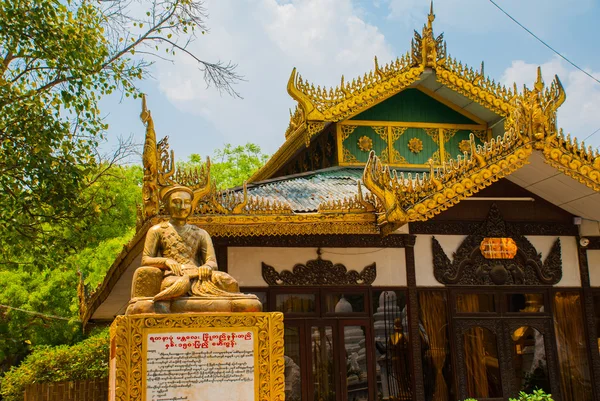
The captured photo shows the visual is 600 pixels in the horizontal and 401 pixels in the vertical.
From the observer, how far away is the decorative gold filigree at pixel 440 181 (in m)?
10.5

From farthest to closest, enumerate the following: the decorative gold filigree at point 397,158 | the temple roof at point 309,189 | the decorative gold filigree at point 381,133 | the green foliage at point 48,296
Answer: the green foliage at point 48,296 < the decorative gold filigree at point 381,133 < the decorative gold filigree at point 397,158 < the temple roof at point 309,189

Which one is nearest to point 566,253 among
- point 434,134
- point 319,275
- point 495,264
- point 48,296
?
point 495,264

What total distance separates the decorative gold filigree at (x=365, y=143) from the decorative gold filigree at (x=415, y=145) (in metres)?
0.77

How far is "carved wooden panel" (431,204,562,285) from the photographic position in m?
12.4

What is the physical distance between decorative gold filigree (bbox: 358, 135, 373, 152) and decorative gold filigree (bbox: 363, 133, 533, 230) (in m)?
3.11

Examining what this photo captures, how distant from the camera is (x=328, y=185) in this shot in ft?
41.2

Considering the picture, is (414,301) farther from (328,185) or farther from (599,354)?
(599,354)

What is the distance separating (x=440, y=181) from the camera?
35.3 feet

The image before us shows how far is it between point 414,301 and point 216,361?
18.9 ft

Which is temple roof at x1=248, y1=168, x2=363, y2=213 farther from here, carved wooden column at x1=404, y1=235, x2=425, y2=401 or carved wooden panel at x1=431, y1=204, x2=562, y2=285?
carved wooden panel at x1=431, y1=204, x2=562, y2=285

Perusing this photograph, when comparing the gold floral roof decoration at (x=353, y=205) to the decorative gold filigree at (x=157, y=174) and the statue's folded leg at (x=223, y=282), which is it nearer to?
the decorative gold filigree at (x=157, y=174)

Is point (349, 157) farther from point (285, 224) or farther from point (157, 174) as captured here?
point (157, 174)

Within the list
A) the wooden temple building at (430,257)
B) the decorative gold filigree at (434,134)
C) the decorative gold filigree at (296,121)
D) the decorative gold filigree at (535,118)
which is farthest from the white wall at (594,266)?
the decorative gold filigree at (296,121)

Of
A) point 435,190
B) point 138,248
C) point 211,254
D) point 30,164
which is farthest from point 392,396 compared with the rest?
point 30,164
